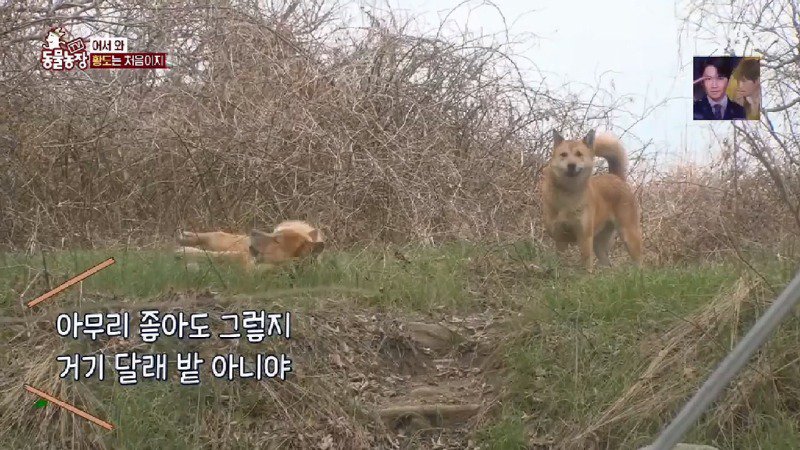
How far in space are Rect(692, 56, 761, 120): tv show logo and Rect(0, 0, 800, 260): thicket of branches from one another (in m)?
0.96

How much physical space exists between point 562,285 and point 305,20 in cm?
446

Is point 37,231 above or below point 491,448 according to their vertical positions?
above

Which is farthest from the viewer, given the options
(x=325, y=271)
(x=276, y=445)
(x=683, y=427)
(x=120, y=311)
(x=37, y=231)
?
(x=37, y=231)

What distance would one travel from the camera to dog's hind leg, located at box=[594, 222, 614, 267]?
322 inches

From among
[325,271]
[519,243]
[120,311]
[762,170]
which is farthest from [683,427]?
[762,170]

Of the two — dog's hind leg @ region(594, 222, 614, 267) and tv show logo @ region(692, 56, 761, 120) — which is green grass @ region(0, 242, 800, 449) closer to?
tv show logo @ region(692, 56, 761, 120)

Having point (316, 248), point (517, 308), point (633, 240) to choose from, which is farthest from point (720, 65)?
point (316, 248)

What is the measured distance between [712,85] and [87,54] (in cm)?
463

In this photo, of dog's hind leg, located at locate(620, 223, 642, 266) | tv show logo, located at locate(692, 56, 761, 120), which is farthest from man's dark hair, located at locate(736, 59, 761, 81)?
dog's hind leg, located at locate(620, 223, 642, 266)

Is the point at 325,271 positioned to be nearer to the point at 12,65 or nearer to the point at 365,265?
the point at 365,265

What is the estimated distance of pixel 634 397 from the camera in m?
4.76

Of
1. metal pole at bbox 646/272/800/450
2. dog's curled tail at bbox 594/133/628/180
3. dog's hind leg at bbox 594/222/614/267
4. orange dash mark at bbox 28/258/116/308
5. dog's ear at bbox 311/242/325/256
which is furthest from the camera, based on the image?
dog's curled tail at bbox 594/133/628/180

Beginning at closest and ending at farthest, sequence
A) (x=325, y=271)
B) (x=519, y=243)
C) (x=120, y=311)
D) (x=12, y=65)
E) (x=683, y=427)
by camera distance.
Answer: (x=683, y=427) → (x=120, y=311) → (x=325, y=271) → (x=519, y=243) → (x=12, y=65)

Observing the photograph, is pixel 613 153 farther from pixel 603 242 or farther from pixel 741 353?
pixel 741 353
